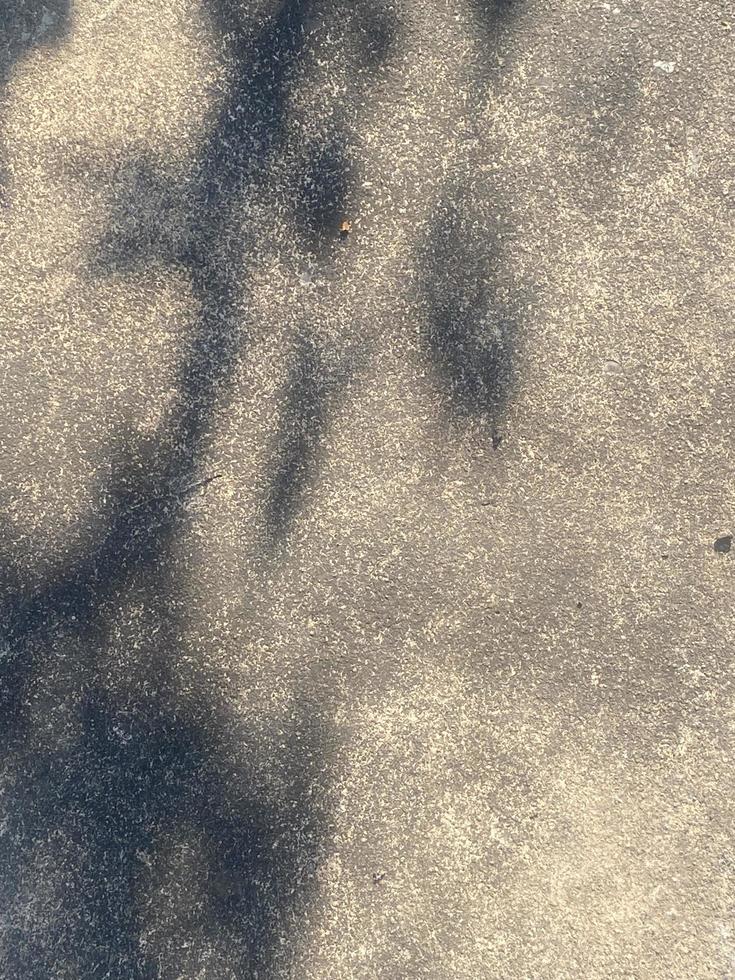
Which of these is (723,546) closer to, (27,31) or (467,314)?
(467,314)

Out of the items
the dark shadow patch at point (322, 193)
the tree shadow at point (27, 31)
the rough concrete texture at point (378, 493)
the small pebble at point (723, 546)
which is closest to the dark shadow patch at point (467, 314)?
the rough concrete texture at point (378, 493)

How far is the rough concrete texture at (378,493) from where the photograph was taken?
7.63 feet

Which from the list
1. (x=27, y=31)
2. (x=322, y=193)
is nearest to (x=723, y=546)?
(x=322, y=193)

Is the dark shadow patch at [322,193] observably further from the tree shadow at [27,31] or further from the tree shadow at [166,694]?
the tree shadow at [27,31]

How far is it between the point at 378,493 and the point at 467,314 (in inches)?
25.7

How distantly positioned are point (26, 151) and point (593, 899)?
3070 millimetres

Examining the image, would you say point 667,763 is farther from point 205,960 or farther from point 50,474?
point 50,474

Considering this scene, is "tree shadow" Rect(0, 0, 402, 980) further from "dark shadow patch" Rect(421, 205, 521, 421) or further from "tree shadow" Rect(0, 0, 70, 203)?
"tree shadow" Rect(0, 0, 70, 203)

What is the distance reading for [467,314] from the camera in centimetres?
235

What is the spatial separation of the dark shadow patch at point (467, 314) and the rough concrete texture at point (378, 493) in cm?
1

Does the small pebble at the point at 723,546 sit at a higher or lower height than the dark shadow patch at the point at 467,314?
lower

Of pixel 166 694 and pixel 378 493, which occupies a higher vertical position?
pixel 378 493

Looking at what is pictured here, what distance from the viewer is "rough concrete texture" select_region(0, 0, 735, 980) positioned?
2.32 m

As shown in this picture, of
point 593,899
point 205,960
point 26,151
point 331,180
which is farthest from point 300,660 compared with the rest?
point 26,151
